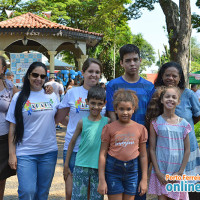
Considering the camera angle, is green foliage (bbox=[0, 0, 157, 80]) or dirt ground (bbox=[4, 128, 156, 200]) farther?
green foliage (bbox=[0, 0, 157, 80])

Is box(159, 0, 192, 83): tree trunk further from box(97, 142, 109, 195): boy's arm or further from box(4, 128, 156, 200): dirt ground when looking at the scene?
box(97, 142, 109, 195): boy's arm

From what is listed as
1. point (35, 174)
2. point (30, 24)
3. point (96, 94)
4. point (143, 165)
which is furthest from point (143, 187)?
point (30, 24)

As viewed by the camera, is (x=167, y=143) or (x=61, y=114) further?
(x=61, y=114)

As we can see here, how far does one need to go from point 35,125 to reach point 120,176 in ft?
3.50

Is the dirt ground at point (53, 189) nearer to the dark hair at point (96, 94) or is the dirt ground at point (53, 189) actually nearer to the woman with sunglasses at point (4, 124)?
the woman with sunglasses at point (4, 124)

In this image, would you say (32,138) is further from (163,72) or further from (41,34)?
(41,34)

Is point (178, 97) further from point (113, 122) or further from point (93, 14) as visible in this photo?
point (93, 14)

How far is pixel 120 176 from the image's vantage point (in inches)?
100

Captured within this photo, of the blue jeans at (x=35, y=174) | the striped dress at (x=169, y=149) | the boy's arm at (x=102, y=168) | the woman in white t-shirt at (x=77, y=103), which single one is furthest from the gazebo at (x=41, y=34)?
the boy's arm at (x=102, y=168)

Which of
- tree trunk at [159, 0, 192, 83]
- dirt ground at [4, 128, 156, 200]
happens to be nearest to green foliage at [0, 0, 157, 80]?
tree trunk at [159, 0, 192, 83]

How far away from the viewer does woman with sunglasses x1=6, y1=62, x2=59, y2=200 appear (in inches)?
112

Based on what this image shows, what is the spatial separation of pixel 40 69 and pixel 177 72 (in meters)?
1.53

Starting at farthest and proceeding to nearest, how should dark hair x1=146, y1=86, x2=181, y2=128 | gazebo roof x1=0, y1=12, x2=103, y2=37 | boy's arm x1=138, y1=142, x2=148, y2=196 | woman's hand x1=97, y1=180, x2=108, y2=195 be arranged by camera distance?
1. gazebo roof x1=0, y1=12, x2=103, y2=37
2. dark hair x1=146, y1=86, x2=181, y2=128
3. boy's arm x1=138, y1=142, x2=148, y2=196
4. woman's hand x1=97, y1=180, x2=108, y2=195

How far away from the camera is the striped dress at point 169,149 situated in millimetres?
2775
